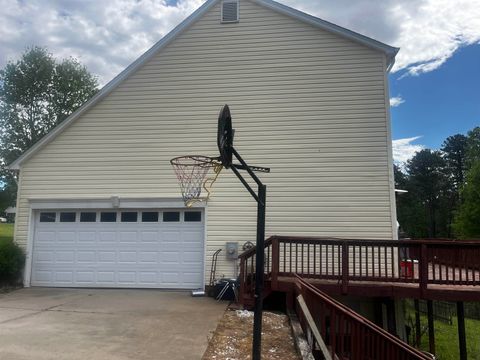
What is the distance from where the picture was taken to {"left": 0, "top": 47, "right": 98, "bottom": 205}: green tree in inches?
1021

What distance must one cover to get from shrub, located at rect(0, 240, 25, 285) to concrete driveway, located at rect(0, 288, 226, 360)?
0.73m

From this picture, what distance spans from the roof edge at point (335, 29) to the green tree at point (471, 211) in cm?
2937

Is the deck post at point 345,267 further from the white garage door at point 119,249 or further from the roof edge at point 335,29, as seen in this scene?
the roof edge at point 335,29

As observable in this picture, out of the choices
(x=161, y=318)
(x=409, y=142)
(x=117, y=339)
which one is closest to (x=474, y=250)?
(x=161, y=318)

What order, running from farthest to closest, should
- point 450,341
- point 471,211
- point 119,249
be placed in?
point 471,211
point 450,341
point 119,249

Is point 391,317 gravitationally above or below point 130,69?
below

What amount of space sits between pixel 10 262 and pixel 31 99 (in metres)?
20.0

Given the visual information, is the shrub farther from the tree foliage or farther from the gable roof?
the tree foliage

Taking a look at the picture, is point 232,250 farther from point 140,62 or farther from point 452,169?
point 452,169

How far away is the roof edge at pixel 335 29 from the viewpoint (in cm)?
1016

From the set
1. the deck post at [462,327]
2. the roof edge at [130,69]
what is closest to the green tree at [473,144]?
the deck post at [462,327]

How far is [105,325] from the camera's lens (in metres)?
6.59

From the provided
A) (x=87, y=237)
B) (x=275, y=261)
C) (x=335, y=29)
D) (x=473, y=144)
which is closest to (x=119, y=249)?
(x=87, y=237)

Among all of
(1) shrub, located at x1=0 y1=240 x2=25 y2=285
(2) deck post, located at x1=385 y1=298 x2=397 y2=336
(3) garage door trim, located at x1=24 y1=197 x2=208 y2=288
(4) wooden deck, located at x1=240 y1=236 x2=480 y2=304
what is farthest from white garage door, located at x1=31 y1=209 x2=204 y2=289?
(2) deck post, located at x1=385 y1=298 x2=397 y2=336
